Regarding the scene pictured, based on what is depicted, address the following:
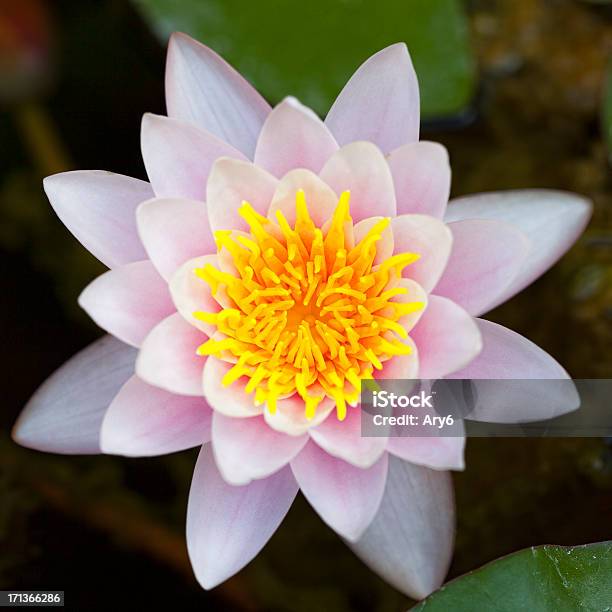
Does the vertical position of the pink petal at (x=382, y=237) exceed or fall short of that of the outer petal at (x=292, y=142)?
it falls short

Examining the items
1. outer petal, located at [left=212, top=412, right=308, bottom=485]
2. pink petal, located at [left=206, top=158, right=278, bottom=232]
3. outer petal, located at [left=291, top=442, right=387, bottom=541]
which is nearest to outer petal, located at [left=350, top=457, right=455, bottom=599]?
outer petal, located at [left=291, top=442, right=387, bottom=541]

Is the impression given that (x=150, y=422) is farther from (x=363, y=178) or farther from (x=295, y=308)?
(x=363, y=178)

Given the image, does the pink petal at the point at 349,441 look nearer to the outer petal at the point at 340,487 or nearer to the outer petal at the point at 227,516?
the outer petal at the point at 340,487

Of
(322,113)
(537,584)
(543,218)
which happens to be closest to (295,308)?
(543,218)

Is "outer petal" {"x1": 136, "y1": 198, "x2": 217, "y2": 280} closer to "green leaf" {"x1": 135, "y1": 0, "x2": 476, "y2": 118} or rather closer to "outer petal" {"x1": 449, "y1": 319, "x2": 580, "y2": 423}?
"outer petal" {"x1": 449, "y1": 319, "x2": 580, "y2": 423}

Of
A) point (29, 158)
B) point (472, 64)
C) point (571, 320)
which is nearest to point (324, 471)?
point (571, 320)

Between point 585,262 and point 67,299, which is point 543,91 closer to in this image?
point 585,262

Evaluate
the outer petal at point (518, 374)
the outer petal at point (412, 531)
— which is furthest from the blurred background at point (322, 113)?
the outer petal at point (518, 374)
